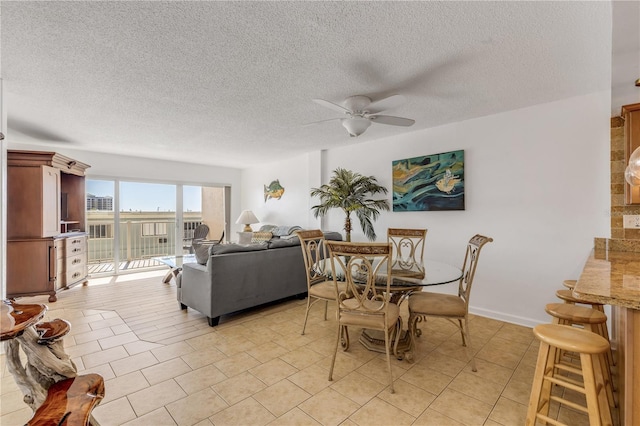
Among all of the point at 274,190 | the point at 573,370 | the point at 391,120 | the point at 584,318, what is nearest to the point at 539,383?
the point at 573,370

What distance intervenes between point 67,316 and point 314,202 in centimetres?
392

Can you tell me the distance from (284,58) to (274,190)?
454cm

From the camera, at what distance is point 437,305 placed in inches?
90.2

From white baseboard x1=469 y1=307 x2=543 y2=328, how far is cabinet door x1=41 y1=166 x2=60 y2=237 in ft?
18.9

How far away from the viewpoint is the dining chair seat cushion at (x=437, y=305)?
7.28ft

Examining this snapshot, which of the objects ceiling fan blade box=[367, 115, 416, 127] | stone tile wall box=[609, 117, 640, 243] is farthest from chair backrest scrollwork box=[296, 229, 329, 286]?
stone tile wall box=[609, 117, 640, 243]

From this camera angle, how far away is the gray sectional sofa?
3.06 meters

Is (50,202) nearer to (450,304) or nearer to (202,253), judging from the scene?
(202,253)

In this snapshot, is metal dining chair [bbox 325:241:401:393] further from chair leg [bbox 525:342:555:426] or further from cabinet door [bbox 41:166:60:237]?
cabinet door [bbox 41:166:60:237]

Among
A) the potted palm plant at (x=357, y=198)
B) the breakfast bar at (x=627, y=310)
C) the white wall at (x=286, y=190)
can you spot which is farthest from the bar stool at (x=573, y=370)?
the white wall at (x=286, y=190)

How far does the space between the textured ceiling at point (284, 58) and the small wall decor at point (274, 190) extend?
286 centimetres

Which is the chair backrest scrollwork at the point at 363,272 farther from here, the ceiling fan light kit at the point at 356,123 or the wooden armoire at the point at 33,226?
the wooden armoire at the point at 33,226

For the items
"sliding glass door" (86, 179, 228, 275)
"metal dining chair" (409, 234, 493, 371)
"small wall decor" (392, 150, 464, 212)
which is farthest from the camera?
"sliding glass door" (86, 179, 228, 275)

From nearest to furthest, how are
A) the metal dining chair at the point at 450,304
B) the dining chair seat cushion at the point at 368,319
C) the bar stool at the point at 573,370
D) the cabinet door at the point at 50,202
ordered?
1. the bar stool at the point at 573,370
2. the dining chair seat cushion at the point at 368,319
3. the metal dining chair at the point at 450,304
4. the cabinet door at the point at 50,202
